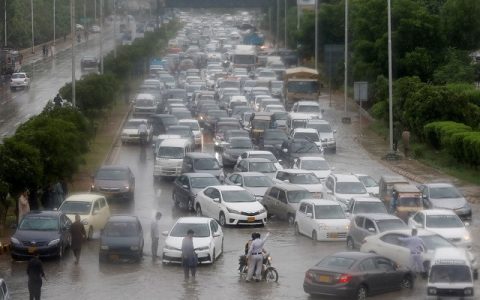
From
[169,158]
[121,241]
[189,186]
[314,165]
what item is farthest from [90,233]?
[314,165]

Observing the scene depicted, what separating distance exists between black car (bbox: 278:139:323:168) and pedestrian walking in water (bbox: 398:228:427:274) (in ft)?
77.4

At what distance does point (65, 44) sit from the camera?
5891 inches

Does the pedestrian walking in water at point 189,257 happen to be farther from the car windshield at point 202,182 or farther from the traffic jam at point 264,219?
the car windshield at point 202,182

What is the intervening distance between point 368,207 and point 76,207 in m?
9.46

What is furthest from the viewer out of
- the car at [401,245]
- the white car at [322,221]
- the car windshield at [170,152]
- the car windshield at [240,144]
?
the car windshield at [240,144]

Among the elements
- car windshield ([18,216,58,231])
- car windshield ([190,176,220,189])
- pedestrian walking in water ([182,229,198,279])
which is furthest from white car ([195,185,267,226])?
pedestrian walking in water ([182,229,198,279])

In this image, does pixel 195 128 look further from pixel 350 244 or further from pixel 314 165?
pixel 350 244

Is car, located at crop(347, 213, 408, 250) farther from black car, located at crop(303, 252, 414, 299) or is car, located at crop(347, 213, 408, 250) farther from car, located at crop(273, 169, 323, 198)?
car, located at crop(273, 169, 323, 198)

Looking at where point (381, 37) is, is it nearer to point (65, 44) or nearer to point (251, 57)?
point (251, 57)

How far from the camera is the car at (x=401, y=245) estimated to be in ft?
107

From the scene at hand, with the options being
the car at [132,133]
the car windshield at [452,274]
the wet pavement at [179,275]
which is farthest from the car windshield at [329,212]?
the car at [132,133]

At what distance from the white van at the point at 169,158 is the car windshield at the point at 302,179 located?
7011 millimetres

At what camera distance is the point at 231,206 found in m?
42.2

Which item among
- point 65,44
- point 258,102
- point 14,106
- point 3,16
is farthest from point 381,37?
point 65,44
